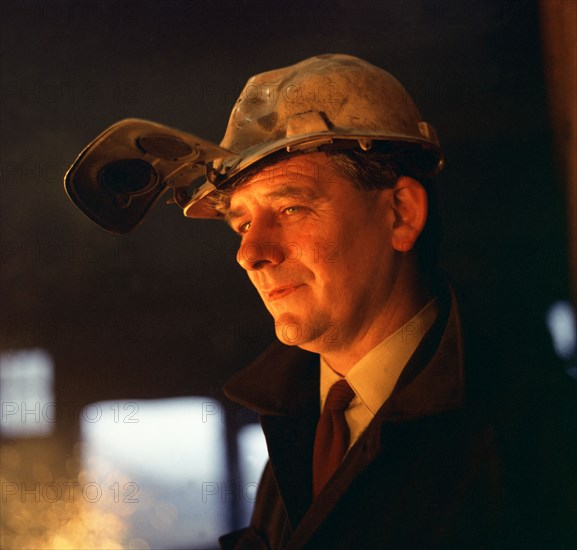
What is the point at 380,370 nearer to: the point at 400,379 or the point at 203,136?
the point at 400,379

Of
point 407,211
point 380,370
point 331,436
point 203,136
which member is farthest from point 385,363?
point 203,136

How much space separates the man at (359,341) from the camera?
1.19m

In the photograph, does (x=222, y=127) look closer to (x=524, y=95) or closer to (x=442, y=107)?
(x=442, y=107)

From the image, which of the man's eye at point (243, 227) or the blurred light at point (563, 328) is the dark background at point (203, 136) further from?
the man's eye at point (243, 227)

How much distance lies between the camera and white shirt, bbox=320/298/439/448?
4.52 feet

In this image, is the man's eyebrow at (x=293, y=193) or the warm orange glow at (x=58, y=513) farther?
the warm orange glow at (x=58, y=513)

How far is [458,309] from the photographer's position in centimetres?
130

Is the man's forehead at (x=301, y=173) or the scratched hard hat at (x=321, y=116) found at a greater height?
the scratched hard hat at (x=321, y=116)

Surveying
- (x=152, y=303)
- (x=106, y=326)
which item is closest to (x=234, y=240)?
(x=152, y=303)

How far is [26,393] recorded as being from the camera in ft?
5.47

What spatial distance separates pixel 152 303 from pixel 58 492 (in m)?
0.44

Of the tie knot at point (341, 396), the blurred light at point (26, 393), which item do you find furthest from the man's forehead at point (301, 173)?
the blurred light at point (26, 393)

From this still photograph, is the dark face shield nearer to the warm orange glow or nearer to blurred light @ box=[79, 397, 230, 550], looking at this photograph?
blurred light @ box=[79, 397, 230, 550]

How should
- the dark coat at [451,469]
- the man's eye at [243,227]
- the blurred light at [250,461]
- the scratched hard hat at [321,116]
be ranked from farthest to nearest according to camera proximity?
the blurred light at [250,461] → the man's eye at [243,227] → the scratched hard hat at [321,116] → the dark coat at [451,469]
